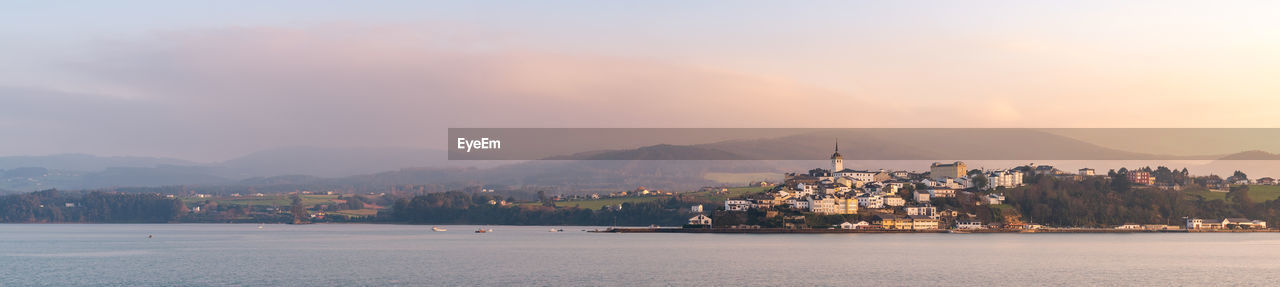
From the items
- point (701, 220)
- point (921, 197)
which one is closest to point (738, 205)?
point (701, 220)

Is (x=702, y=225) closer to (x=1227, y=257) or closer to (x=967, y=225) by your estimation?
(x=967, y=225)

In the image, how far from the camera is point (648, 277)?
2174 inches

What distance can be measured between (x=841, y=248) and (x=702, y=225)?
2169 inches

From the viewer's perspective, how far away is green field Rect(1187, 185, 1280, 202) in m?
158

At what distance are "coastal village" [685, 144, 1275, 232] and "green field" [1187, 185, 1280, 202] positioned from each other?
4306mm

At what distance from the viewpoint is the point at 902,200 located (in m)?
144

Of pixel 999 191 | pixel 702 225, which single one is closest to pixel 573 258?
pixel 702 225

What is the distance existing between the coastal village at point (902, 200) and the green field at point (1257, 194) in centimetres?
431

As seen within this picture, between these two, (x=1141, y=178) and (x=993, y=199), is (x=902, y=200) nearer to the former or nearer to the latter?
(x=993, y=199)

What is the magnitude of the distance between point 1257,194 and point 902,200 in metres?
57.5

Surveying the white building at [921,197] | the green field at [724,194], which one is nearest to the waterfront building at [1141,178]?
the white building at [921,197]

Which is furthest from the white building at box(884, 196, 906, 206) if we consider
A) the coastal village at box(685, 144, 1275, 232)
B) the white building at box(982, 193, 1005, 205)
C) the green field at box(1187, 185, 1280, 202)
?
the green field at box(1187, 185, 1280, 202)

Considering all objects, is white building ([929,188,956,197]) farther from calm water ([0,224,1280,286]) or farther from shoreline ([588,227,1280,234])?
calm water ([0,224,1280,286])

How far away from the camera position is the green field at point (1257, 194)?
6206 inches
